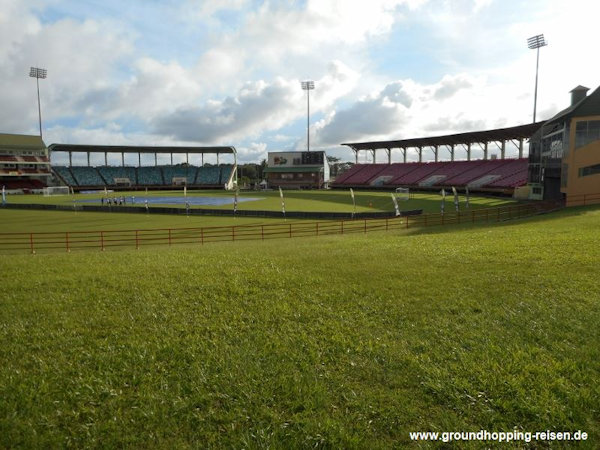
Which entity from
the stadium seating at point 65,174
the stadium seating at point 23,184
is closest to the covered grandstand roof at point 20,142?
the stadium seating at point 65,174

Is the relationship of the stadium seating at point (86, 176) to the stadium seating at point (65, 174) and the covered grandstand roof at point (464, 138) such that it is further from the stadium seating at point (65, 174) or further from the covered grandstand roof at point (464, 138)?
the covered grandstand roof at point (464, 138)

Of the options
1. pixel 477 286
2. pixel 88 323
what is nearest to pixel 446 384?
pixel 477 286

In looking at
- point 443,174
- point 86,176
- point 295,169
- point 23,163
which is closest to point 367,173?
point 295,169

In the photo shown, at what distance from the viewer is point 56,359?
5637 millimetres

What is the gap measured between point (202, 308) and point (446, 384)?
4.92m

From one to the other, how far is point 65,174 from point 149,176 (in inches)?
793

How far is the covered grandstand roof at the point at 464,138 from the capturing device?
189ft

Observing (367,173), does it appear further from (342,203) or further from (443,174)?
(342,203)

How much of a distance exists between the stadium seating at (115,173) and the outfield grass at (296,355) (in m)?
98.4

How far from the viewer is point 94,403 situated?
4.68m

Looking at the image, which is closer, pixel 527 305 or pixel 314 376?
pixel 314 376

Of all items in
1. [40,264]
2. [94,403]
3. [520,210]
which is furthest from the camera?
[520,210]

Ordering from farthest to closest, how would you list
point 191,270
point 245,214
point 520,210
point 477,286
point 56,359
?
point 245,214 < point 520,210 < point 191,270 < point 477,286 < point 56,359

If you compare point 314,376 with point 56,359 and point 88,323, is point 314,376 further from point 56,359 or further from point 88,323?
point 88,323
